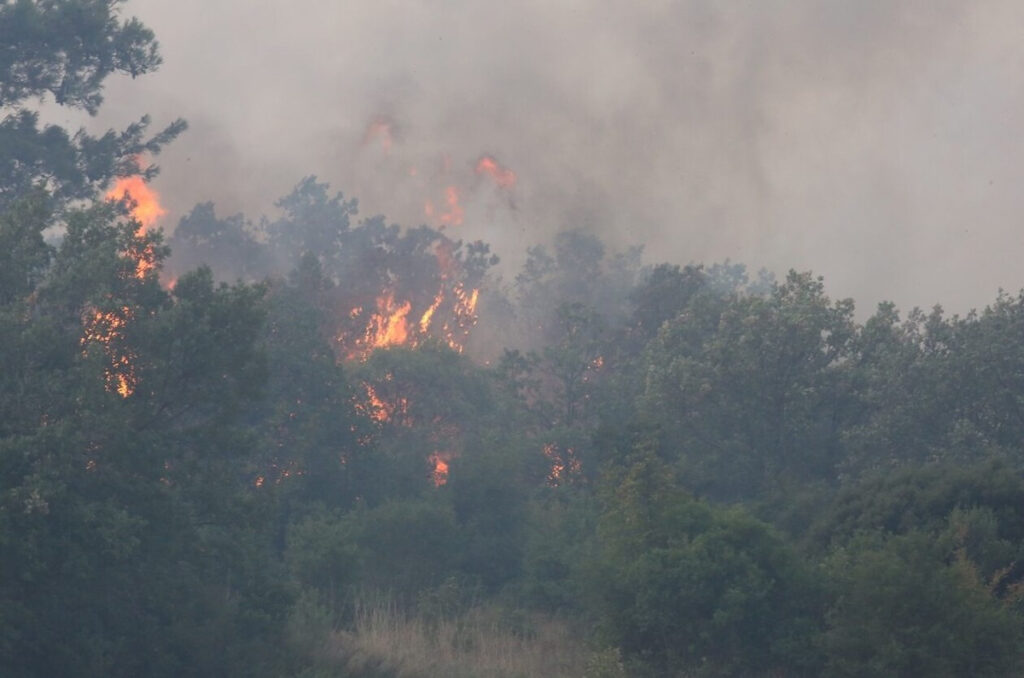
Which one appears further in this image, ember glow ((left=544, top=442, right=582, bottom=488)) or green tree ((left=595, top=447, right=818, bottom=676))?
ember glow ((left=544, top=442, right=582, bottom=488))

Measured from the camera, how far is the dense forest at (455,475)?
2364 centimetres

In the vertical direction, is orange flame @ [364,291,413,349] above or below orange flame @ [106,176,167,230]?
below

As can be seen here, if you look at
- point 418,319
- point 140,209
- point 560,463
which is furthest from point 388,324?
point 560,463

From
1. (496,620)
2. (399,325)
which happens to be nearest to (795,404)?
(496,620)

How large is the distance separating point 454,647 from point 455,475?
14.5m

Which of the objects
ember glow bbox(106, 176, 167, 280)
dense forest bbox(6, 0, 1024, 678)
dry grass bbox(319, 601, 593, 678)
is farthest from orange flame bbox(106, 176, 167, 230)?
dry grass bbox(319, 601, 593, 678)

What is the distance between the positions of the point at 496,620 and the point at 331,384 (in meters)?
15.2

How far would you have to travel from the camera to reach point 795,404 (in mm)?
42844

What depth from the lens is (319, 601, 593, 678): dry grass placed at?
27500 mm

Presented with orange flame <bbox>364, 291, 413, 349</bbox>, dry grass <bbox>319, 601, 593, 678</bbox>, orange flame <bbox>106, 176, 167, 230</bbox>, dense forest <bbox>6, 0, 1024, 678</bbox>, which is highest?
orange flame <bbox>106, 176, 167, 230</bbox>

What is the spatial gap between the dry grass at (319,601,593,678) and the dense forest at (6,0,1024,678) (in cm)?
13

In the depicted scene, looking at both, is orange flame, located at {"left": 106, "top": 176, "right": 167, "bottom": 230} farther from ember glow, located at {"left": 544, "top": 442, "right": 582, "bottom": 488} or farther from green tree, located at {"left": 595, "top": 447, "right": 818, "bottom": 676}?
green tree, located at {"left": 595, "top": 447, "right": 818, "bottom": 676}

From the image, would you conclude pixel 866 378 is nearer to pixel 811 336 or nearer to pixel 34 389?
pixel 811 336

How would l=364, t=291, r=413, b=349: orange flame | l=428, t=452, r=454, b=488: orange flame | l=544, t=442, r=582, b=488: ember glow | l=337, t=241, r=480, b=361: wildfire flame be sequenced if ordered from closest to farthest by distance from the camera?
l=544, t=442, r=582, b=488: ember glow
l=428, t=452, r=454, b=488: orange flame
l=337, t=241, r=480, b=361: wildfire flame
l=364, t=291, r=413, b=349: orange flame
